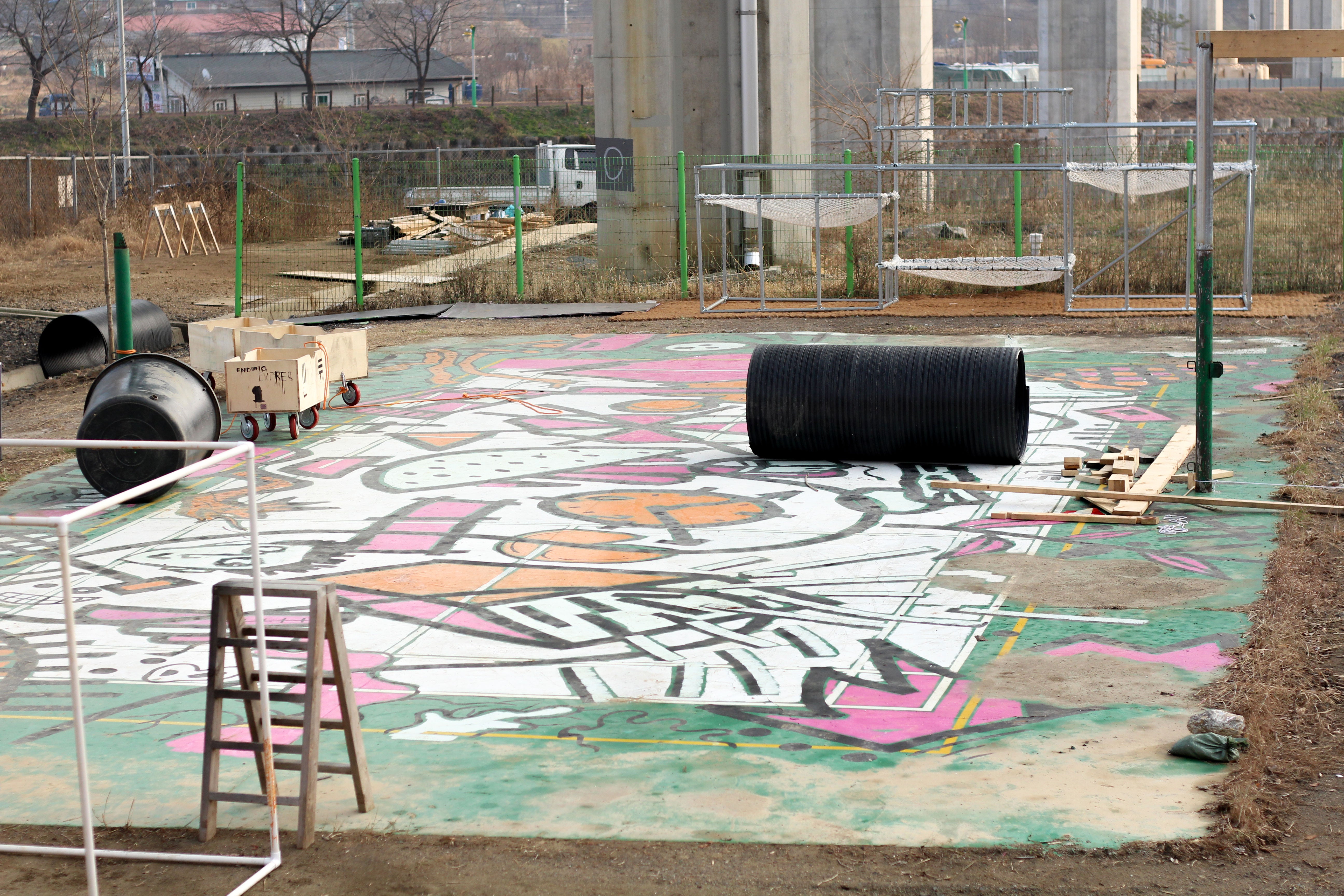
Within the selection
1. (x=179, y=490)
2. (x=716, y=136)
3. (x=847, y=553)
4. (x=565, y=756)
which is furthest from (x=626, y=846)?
(x=716, y=136)

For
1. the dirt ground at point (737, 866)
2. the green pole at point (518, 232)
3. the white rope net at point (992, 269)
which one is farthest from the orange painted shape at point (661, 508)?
the green pole at point (518, 232)

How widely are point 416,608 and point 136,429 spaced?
13.9 feet

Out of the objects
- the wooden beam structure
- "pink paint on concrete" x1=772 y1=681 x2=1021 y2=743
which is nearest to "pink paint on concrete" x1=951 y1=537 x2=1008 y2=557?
"pink paint on concrete" x1=772 y1=681 x2=1021 y2=743

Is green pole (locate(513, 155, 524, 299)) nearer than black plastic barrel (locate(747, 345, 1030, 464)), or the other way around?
black plastic barrel (locate(747, 345, 1030, 464))

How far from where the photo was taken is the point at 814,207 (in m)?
22.1

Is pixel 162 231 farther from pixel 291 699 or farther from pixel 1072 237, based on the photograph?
pixel 291 699

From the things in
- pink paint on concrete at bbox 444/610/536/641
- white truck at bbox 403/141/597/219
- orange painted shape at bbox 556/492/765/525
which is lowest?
pink paint on concrete at bbox 444/610/536/641

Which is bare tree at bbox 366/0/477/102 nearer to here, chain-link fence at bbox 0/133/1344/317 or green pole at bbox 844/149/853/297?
chain-link fence at bbox 0/133/1344/317

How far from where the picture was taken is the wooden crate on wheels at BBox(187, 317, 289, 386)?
15602mm

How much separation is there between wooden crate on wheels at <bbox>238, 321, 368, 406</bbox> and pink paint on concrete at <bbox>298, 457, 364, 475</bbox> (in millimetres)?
1516

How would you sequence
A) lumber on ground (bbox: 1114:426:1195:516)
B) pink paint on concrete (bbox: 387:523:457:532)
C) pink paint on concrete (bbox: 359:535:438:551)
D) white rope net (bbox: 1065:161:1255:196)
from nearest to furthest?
1. pink paint on concrete (bbox: 359:535:438:551)
2. lumber on ground (bbox: 1114:426:1195:516)
3. pink paint on concrete (bbox: 387:523:457:532)
4. white rope net (bbox: 1065:161:1255:196)

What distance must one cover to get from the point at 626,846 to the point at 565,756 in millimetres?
1006

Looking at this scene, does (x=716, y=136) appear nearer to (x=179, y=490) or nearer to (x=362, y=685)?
(x=179, y=490)

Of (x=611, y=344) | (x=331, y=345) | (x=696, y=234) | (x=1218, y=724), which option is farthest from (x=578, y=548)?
(x=696, y=234)
